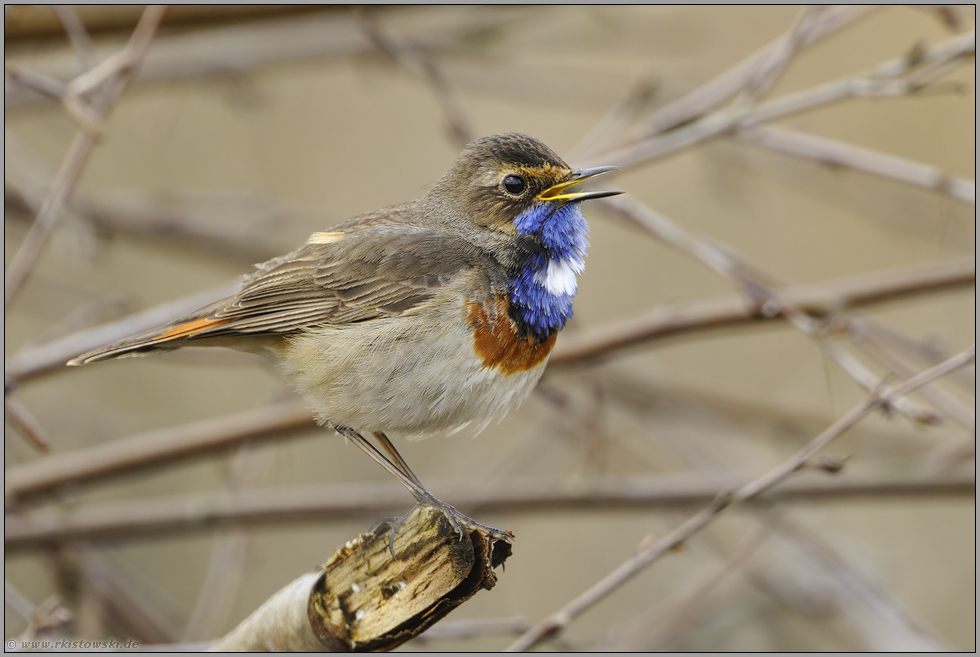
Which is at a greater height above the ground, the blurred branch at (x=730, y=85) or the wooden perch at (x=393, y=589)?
the blurred branch at (x=730, y=85)

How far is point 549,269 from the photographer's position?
4.11 m

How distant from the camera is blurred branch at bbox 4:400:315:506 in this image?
16.2ft

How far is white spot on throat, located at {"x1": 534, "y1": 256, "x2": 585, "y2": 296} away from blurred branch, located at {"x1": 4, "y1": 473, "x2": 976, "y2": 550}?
1504 mm

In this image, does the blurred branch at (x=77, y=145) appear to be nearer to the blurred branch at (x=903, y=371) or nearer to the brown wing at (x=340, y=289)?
the brown wing at (x=340, y=289)

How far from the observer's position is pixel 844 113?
8.66 meters

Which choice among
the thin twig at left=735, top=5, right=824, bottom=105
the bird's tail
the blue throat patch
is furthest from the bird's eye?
the bird's tail

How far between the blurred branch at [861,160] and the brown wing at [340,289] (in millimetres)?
1812

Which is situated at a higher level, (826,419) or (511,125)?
(511,125)

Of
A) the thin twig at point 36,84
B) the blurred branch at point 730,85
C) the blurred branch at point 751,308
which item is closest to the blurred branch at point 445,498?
the blurred branch at point 751,308

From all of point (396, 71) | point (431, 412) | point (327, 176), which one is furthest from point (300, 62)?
point (431, 412)

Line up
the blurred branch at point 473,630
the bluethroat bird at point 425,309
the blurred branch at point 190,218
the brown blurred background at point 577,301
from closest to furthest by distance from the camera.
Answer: the blurred branch at point 473,630, the bluethroat bird at point 425,309, the brown blurred background at point 577,301, the blurred branch at point 190,218

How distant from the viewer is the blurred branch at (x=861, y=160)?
430 centimetres

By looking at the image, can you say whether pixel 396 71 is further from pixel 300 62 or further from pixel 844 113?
pixel 844 113

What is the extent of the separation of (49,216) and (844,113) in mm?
7270
